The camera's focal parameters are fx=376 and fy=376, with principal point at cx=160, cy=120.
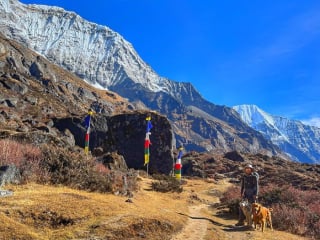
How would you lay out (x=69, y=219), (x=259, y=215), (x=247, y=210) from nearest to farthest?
(x=69, y=219), (x=259, y=215), (x=247, y=210)

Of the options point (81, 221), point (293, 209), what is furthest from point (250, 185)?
point (81, 221)

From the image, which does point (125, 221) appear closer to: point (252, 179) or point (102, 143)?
point (252, 179)

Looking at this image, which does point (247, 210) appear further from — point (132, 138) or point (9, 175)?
point (132, 138)

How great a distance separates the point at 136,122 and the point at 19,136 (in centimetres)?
3352

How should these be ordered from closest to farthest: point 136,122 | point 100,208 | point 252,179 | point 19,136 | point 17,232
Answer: point 17,232
point 100,208
point 252,179
point 19,136
point 136,122

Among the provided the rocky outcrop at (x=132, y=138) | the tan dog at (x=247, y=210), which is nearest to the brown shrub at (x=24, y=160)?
the tan dog at (x=247, y=210)

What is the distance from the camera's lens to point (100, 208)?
13.2 meters

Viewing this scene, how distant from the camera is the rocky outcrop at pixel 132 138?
55688 mm

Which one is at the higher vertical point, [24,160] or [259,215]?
[24,160]

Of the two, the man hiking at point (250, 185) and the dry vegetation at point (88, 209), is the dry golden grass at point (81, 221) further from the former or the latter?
the man hiking at point (250, 185)

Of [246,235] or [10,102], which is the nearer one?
[246,235]

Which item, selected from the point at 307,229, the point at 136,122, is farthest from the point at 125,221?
the point at 136,122

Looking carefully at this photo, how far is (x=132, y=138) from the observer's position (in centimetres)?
5725

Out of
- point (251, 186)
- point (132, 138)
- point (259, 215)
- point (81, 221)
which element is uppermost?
point (132, 138)
